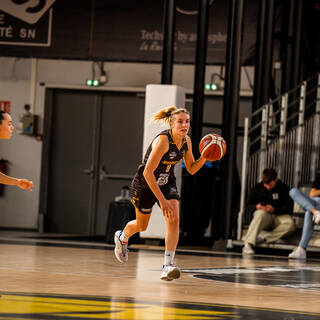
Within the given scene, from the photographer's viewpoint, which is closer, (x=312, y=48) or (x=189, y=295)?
(x=189, y=295)

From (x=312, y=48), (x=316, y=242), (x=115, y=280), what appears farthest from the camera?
(x=312, y=48)

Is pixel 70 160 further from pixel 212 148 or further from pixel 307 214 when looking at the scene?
pixel 212 148

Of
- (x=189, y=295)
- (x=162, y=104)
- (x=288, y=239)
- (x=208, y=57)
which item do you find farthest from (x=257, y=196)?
(x=189, y=295)

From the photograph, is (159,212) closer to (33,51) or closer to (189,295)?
(33,51)

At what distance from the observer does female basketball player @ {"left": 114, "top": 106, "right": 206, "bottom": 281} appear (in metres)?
7.34

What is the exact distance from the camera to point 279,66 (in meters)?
15.6

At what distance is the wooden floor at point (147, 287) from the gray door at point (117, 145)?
581 cm

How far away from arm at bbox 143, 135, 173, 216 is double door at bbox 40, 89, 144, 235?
30.3 ft

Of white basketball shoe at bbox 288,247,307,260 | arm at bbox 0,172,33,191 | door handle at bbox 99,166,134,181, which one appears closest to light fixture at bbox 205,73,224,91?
door handle at bbox 99,166,134,181

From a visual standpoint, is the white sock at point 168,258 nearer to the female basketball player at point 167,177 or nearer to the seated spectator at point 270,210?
the female basketball player at point 167,177

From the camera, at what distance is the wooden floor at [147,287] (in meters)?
5.21

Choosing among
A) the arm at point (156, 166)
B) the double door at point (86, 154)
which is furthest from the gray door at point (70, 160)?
the arm at point (156, 166)

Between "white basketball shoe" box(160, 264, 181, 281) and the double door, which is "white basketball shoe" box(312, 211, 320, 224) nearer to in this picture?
"white basketball shoe" box(160, 264, 181, 281)

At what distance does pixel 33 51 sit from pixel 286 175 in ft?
17.7
